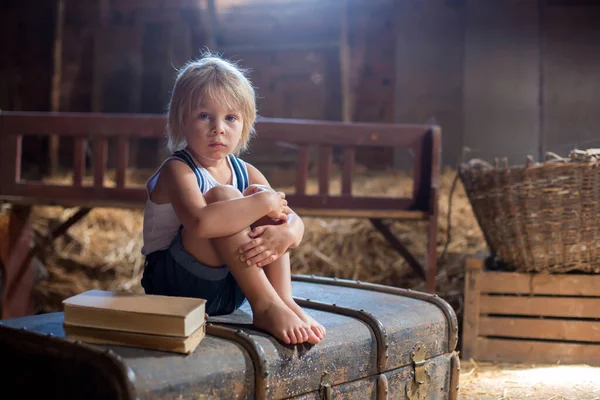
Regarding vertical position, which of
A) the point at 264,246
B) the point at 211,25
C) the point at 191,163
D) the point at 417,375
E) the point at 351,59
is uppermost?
the point at 211,25

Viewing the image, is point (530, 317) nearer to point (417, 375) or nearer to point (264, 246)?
point (417, 375)

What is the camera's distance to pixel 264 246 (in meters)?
1.79

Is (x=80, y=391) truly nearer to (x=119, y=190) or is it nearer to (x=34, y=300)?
(x=119, y=190)

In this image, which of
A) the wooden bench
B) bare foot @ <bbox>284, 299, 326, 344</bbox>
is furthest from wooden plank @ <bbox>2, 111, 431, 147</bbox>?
bare foot @ <bbox>284, 299, 326, 344</bbox>

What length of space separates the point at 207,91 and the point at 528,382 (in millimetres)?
1708

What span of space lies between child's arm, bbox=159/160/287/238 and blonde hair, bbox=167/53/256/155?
0.17m

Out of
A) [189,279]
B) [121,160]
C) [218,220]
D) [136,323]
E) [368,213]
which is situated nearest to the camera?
[136,323]

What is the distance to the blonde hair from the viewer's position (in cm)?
189

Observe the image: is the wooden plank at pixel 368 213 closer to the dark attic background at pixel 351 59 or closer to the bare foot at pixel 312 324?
the bare foot at pixel 312 324

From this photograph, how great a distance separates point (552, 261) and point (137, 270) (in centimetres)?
248

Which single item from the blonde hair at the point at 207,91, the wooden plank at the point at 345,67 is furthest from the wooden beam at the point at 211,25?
the blonde hair at the point at 207,91

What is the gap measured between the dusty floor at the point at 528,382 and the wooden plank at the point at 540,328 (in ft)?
0.45

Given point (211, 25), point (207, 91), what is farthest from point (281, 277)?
point (211, 25)

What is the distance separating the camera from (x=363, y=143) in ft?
11.2
